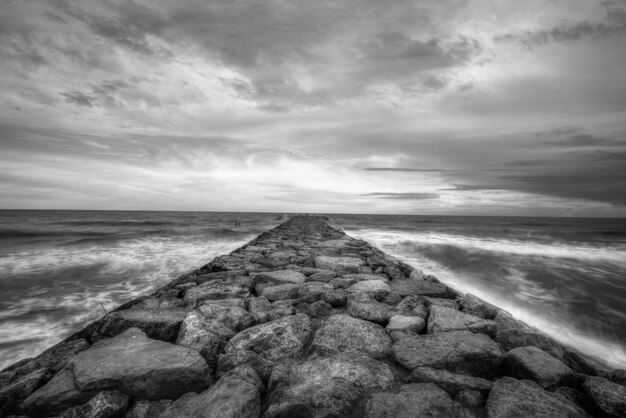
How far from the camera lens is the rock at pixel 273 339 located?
2.07 metres

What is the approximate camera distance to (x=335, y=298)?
9.77 feet

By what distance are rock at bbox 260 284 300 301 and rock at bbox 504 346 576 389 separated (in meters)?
1.94

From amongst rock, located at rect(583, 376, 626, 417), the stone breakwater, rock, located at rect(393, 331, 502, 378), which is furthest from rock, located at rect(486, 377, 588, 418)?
rock, located at rect(393, 331, 502, 378)

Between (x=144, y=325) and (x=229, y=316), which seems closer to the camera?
(x=144, y=325)

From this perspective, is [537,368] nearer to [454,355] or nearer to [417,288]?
[454,355]

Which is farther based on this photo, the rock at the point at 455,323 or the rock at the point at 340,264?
the rock at the point at 340,264

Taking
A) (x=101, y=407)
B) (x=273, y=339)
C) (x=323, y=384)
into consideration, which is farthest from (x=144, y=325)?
(x=323, y=384)

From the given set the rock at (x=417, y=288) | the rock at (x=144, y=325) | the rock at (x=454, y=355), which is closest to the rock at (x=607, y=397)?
the rock at (x=454, y=355)

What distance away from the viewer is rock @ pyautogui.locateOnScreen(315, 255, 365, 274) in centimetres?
466

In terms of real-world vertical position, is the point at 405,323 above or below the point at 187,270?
above

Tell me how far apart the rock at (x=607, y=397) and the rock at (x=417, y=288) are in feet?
5.65

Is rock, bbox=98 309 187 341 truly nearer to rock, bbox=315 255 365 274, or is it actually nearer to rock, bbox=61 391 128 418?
rock, bbox=61 391 128 418

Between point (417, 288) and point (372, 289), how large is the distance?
63 cm

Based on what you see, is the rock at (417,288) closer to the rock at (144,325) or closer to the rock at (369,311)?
the rock at (369,311)
